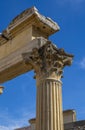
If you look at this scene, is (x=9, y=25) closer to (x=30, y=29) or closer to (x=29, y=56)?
(x=30, y=29)

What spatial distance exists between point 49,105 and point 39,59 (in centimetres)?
206

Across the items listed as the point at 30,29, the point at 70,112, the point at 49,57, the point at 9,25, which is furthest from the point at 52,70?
the point at 70,112

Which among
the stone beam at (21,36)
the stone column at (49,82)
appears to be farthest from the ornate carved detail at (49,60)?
the stone beam at (21,36)

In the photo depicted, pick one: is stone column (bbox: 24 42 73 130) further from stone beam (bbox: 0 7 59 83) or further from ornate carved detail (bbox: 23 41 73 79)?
stone beam (bbox: 0 7 59 83)

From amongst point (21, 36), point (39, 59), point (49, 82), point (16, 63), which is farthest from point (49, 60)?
point (21, 36)

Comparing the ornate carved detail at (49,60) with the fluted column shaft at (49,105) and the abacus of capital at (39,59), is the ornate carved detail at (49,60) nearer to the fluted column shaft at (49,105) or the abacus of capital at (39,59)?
the abacus of capital at (39,59)

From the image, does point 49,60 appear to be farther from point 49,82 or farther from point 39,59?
point 49,82

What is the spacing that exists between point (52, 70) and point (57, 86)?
70 centimetres

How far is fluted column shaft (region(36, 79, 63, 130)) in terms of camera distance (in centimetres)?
1245

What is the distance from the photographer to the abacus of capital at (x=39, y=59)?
12.8m

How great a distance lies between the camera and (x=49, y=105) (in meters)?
12.8

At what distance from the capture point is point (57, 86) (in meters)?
13.3

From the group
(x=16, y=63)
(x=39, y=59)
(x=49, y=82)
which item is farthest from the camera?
(x=16, y=63)

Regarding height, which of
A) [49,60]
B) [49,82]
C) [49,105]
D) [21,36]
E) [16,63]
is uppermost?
[21,36]
